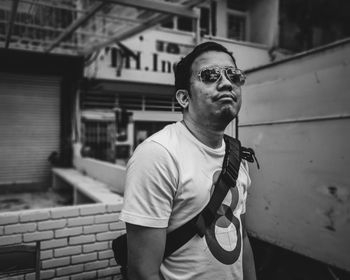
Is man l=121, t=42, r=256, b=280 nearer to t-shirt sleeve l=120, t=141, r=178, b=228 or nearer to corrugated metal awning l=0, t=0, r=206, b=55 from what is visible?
t-shirt sleeve l=120, t=141, r=178, b=228

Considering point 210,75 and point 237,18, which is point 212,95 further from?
point 237,18

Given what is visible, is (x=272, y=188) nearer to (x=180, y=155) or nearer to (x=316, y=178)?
(x=316, y=178)

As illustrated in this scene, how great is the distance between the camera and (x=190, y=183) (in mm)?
1406

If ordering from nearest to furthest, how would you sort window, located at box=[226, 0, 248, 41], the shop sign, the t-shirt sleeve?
the t-shirt sleeve, the shop sign, window, located at box=[226, 0, 248, 41]

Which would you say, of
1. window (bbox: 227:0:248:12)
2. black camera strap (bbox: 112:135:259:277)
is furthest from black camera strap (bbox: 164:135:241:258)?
window (bbox: 227:0:248:12)

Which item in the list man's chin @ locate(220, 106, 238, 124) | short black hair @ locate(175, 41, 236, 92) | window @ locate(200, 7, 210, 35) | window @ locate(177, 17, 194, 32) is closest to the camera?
man's chin @ locate(220, 106, 238, 124)

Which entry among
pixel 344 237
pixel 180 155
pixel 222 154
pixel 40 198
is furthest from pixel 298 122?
pixel 40 198

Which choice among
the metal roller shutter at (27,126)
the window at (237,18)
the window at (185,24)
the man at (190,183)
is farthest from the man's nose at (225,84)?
the window at (237,18)

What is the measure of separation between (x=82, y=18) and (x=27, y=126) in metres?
4.75

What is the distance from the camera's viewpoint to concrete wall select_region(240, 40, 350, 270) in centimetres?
291

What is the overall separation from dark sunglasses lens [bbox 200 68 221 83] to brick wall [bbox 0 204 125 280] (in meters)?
2.49

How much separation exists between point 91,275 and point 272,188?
2.44 metres

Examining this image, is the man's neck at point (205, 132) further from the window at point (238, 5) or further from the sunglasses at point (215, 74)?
the window at point (238, 5)

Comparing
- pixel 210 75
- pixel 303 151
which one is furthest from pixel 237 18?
pixel 210 75
